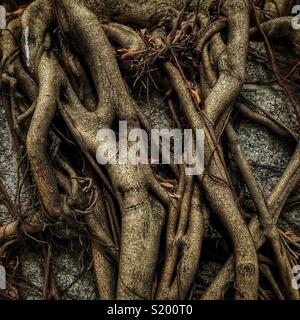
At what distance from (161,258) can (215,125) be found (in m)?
0.77

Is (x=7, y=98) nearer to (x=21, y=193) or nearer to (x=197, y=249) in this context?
(x=21, y=193)

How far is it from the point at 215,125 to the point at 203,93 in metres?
0.23

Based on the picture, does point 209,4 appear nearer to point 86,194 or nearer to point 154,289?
point 86,194

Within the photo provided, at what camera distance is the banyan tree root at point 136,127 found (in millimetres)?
2135

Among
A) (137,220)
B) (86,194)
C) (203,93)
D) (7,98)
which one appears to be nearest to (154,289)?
(137,220)

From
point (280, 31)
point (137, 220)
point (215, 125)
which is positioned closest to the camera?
point (137, 220)

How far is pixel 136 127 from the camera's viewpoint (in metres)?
2.38

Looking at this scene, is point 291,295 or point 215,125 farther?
point 215,125

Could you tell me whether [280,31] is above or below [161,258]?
above

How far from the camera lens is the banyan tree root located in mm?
Result: 2135

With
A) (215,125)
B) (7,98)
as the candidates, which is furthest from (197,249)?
(7,98)


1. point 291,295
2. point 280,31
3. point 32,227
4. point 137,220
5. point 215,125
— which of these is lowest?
point 291,295

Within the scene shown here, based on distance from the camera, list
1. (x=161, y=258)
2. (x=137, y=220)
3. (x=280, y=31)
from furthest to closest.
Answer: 1. (x=280, y=31)
2. (x=161, y=258)
3. (x=137, y=220)

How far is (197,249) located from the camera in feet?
7.01
